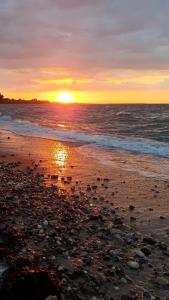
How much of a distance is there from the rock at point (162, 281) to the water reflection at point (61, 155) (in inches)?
434

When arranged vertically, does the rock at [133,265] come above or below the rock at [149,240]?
below

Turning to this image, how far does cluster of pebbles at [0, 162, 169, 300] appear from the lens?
5.84 meters

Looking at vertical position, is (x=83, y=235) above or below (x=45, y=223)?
below

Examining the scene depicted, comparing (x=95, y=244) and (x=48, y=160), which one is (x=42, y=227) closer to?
(x=95, y=244)

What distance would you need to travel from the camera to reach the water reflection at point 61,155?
59.5 feet

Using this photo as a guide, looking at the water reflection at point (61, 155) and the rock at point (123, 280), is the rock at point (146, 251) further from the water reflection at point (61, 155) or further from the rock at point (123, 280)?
the water reflection at point (61, 155)

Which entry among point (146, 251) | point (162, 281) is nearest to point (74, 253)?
point (146, 251)

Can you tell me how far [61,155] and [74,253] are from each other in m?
13.8

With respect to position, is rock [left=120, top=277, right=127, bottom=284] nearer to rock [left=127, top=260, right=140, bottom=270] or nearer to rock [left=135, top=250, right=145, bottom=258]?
rock [left=127, top=260, right=140, bottom=270]

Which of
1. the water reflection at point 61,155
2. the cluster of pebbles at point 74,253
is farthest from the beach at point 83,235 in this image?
the water reflection at point 61,155

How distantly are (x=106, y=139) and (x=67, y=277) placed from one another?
2378cm

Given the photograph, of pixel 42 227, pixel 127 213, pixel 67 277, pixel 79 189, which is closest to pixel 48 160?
pixel 79 189

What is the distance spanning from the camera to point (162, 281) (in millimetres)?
6488

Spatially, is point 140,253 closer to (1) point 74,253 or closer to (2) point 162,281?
(2) point 162,281
